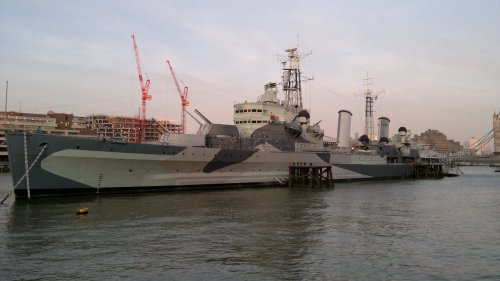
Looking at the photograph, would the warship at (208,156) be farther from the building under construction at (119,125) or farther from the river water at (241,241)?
the building under construction at (119,125)

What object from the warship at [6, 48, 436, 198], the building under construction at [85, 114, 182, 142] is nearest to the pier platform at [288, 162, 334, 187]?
the warship at [6, 48, 436, 198]

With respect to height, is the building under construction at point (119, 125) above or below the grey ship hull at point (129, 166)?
above

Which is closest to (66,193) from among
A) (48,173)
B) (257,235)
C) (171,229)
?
(48,173)

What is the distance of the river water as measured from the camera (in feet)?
30.3

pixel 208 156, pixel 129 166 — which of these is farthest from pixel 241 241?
pixel 208 156

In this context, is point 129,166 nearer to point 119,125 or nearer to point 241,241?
point 241,241

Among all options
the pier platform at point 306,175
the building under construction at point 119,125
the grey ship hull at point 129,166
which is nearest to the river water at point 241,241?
the grey ship hull at point 129,166

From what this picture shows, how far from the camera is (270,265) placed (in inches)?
382

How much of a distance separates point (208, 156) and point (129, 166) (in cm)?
544

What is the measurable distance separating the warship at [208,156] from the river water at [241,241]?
173cm

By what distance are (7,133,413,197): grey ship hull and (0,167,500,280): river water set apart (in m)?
1.39

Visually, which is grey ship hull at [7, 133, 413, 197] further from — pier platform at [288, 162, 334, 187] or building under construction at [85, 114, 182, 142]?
building under construction at [85, 114, 182, 142]

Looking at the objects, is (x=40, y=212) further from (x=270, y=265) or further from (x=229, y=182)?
(x=229, y=182)

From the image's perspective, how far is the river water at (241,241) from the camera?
923 centimetres
